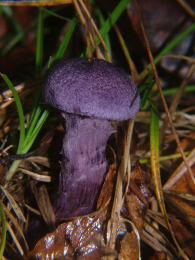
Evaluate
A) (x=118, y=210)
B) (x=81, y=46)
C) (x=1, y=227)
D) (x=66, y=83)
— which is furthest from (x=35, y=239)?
(x=81, y=46)

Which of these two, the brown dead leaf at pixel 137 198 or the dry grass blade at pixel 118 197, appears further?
the brown dead leaf at pixel 137 198

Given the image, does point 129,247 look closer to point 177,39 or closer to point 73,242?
point 73,242

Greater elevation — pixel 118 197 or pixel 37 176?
pixel 37 176

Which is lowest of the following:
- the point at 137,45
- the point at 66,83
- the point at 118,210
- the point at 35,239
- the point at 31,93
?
the point at 35,239

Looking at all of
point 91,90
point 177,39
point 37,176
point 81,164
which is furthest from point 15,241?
point 177,39

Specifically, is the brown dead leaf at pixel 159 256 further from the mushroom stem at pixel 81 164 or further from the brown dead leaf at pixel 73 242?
the mushroom stem at pixel 81 164

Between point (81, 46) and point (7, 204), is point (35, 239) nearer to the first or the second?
point (7, 204)

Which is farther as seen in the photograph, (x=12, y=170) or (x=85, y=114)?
(x=12, y=170)

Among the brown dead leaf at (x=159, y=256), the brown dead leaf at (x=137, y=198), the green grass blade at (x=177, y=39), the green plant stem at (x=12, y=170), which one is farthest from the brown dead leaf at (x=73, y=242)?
the green grass blade at (x=177, y=39)
